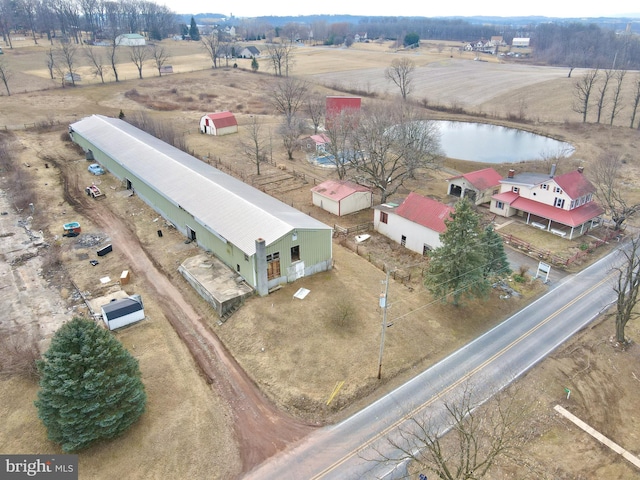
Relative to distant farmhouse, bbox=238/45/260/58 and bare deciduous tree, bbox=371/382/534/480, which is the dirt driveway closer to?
bare deciduous tree, bbox=371/382/534/480

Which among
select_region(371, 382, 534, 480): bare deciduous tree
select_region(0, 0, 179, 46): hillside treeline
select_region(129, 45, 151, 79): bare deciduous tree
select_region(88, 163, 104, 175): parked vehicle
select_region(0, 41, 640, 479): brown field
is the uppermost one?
select_region(0, 0, 179, 46): hillside treeline

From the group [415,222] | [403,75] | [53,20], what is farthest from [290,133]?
[53,20]

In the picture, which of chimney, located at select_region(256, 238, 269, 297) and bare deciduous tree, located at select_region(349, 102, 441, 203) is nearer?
chimney, located at select_region(256, 238, 269, 297)

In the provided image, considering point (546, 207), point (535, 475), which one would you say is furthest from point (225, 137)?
point (535, 475)

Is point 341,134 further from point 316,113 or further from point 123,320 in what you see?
point 123,320

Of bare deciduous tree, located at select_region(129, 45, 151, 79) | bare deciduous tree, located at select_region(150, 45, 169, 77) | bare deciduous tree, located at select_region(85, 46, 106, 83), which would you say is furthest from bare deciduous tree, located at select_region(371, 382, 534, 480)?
bare deciduous tree, located at select_region(150, 45, 169, 77)

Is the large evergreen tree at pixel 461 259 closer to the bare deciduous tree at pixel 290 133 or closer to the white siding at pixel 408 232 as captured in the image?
the white siding at pixel 408 232

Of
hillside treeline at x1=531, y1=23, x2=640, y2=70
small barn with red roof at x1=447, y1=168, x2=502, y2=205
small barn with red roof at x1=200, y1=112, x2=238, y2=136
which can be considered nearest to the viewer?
small barn with red roof at x1=447, y1=168, x2=502, y2=205
